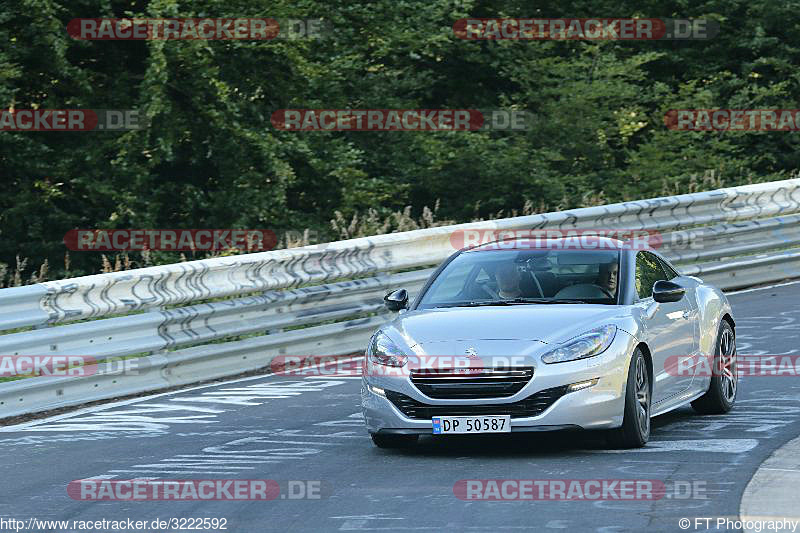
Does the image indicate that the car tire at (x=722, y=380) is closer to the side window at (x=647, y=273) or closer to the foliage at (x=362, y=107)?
the side window at (x=647, y=273)

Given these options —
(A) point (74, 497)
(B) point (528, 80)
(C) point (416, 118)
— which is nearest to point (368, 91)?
(C) point (416, 118)

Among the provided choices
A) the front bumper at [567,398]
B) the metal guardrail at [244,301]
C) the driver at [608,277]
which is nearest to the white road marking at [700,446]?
the front bumper at [567,398]

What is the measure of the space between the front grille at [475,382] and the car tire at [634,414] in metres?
0.73

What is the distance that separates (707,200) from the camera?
2016 cm

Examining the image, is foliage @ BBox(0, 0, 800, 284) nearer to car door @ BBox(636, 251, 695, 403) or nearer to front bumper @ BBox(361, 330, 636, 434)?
car door @ BBox(636, 251, 695, 403)

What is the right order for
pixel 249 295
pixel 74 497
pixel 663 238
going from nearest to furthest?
1. pixel 74 497
2. pixel 249 295
3. pixel 663 238

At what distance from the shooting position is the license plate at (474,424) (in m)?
9.64

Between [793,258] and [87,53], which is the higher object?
[87,53]

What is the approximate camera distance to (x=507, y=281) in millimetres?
10984

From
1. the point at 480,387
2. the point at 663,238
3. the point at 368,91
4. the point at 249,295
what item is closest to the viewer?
the point at 480,387

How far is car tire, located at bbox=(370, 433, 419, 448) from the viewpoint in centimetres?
1030

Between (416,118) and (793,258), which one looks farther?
(416,118)

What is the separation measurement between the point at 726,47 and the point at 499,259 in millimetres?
22856

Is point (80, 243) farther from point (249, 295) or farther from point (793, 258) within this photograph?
point (793, 258)
